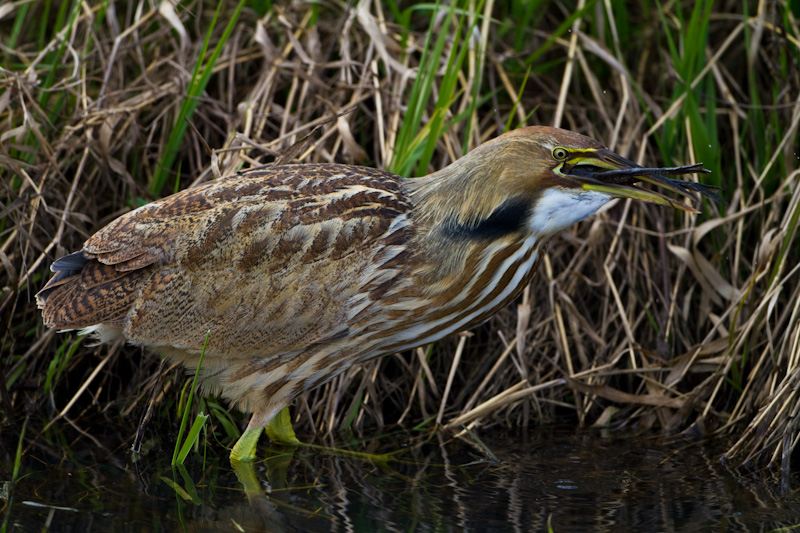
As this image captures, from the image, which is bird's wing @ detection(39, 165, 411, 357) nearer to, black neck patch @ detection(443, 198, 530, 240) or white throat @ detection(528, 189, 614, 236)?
black neck patch @ detection(443, 198, 530, 240)

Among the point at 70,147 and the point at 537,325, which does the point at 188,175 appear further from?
the point at 537,325

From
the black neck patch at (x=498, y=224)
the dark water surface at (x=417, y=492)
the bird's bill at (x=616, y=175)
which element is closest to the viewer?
the dark water surface at (x=417, y=492)

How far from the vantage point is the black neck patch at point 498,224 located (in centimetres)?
246

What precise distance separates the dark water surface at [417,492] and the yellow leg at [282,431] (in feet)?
0.15

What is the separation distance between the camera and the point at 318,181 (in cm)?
259

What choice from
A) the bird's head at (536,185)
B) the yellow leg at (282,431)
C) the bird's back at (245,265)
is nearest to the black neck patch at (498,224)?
the bird's head at (536,185)

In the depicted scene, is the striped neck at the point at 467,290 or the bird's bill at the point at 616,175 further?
the striped neck at the point at 467,290

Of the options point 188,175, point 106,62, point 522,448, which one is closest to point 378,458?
point 522,448

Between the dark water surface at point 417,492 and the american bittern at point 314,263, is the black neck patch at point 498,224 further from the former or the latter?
the dark water surface at point 417,492

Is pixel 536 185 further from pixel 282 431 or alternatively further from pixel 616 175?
pixel 282 431

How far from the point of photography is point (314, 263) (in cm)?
250

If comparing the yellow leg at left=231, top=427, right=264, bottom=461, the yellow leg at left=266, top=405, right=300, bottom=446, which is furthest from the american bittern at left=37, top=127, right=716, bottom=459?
the yellow leg at left=266, top=405, right=300, bottom=446

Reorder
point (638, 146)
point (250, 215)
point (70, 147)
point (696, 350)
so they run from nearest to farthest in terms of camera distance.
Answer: point (250, 215) → point (696, 350) → point (70, 147) → point (638, 146)

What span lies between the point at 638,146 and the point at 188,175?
5.38ft
